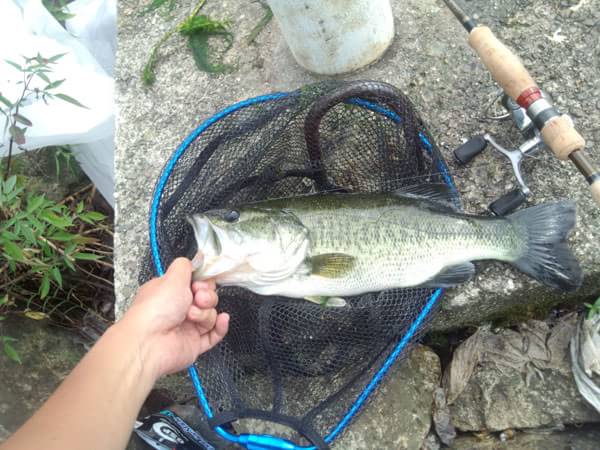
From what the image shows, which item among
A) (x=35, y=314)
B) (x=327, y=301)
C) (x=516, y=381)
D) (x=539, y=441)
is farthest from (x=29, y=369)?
(x=539, y=441)

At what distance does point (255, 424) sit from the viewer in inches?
107

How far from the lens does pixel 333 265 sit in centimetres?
240

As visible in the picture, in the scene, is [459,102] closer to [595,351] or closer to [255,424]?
[595,351]

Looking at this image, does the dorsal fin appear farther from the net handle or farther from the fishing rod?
the fishing rod

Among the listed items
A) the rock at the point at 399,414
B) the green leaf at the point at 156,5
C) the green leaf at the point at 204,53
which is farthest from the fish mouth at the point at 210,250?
the green leaf at the point at 156,5

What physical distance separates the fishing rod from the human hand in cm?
177

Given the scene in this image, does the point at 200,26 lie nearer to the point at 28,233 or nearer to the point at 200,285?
the point at 28,233

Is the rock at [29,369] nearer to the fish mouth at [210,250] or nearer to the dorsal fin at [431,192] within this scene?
the fish mouth at [210,250]

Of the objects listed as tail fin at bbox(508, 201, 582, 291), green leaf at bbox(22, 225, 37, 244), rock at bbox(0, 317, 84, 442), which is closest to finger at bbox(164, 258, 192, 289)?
green leaf at bbox(22, 225, 37, 244)

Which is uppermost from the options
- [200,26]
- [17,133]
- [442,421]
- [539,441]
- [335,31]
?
[17,133]

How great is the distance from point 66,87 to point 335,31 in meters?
2.05

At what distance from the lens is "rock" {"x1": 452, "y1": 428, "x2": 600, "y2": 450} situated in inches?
107

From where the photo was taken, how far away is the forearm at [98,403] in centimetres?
156

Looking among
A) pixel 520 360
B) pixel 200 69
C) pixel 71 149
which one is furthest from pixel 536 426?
pixel 71 149
